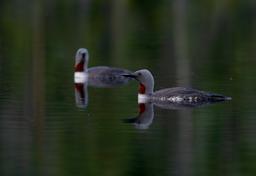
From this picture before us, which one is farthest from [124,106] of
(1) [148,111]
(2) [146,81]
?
(2) [146,81]

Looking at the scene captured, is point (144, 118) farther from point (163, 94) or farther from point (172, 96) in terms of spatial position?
point (163, 94)

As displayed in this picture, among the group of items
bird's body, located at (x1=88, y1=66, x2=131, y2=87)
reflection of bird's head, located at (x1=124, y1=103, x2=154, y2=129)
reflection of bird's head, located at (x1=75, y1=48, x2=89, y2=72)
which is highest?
reflection of bird's head, located at (x1=75, y1=48, x2=89, y2=72)

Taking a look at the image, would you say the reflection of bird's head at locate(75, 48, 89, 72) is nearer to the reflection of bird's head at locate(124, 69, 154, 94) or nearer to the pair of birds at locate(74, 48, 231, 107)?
the pair of birds at locate(74, 48, 231, 107)

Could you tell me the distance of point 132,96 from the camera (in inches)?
732

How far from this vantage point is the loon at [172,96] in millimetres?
17234

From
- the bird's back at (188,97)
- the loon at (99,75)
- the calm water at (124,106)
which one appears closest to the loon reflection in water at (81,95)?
the calm water at (124,106)

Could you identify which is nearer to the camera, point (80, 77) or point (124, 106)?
point (124, 106)

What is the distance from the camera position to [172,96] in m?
17.5

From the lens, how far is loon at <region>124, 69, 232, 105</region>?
17234 millimetres

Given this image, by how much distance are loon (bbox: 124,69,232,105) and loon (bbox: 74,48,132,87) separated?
1.82 m

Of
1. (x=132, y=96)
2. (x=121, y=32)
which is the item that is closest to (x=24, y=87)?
(x=132, y=96)

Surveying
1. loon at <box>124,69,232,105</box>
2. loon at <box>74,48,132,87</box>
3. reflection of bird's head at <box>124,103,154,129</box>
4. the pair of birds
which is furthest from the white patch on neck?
reflection of bird's head at <box>124,103,154,129</box>

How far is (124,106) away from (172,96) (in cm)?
80

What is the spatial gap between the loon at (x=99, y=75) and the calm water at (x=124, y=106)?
23 cm
